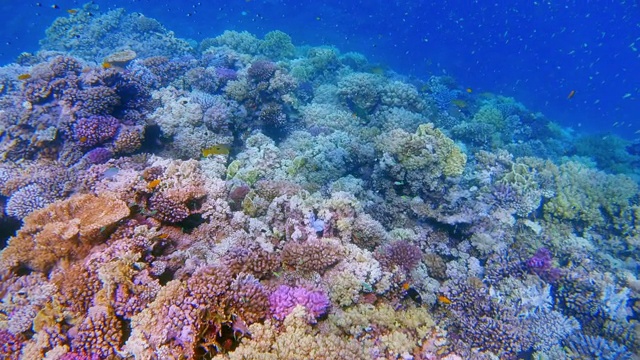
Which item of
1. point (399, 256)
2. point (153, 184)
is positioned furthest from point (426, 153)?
point (153, 184)

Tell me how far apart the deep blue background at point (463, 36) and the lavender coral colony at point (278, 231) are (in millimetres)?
20145

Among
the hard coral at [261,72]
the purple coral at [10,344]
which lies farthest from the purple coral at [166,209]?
the hard coral at [261,72]

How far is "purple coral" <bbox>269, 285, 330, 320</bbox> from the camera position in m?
3.61

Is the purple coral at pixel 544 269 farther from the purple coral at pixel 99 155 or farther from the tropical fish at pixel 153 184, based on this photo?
the purple coral at pixel 99 155

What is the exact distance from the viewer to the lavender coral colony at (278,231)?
136 inches

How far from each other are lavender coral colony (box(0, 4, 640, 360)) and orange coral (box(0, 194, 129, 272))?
27 millimetres

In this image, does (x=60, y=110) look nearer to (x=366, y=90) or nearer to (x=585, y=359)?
(x=366, y=90)

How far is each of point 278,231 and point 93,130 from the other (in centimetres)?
476

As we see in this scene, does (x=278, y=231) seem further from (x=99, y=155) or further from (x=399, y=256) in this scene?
(x=99, y=155)

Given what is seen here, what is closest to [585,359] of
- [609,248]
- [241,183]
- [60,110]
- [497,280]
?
[497,280]

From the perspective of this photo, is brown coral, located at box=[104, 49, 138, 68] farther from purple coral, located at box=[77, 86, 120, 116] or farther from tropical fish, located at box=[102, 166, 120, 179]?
tropical fish, located at box=[102, 166, 120, 179]

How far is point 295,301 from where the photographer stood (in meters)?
3.73

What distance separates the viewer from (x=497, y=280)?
611cm

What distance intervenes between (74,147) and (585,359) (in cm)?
1119
